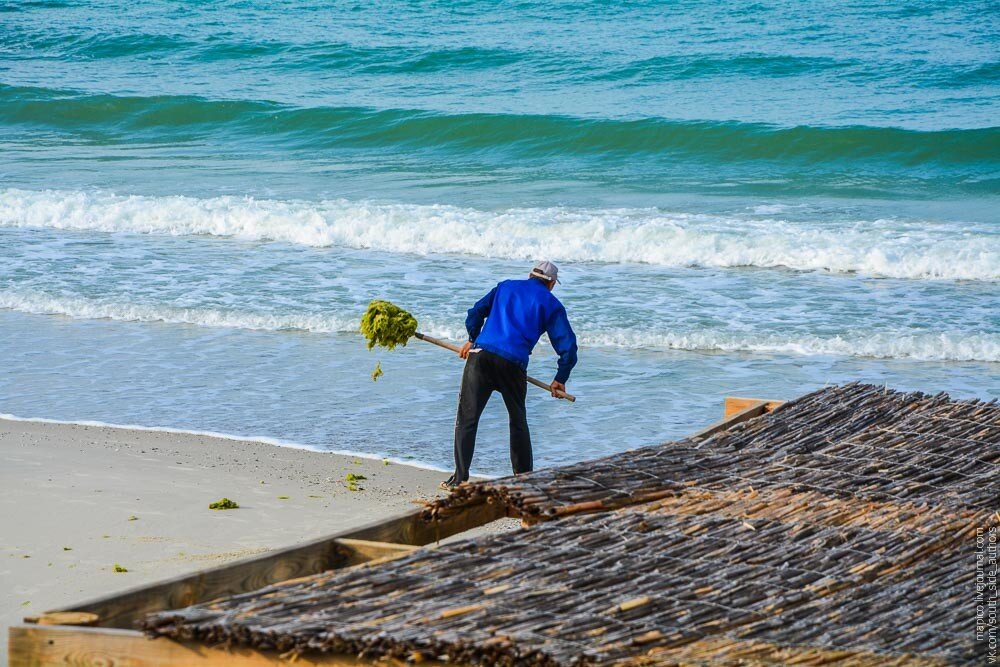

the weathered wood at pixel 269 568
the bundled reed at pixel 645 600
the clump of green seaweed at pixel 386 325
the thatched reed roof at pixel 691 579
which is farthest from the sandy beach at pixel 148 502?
the bundled reed at pixel 645 600

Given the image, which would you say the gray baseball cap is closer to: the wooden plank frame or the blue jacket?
the blue jacket

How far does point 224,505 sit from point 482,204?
39.1ft

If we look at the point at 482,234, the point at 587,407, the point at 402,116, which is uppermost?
the point at 402,116

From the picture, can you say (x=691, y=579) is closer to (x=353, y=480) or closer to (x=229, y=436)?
(x=353, y=480)

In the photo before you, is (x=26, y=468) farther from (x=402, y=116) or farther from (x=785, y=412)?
(x=402, y=116)

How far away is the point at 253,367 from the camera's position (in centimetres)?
1144

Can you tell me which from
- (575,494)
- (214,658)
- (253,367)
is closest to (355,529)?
(575,494)

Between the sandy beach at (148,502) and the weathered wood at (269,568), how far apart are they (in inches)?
58.2

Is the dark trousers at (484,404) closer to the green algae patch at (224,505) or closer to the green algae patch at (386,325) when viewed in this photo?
the green algae patch at (386,325)

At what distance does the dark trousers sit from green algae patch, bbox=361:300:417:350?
1.84 ft

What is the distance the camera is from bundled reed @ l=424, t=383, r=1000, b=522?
18.6 feet

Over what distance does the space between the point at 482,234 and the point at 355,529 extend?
1176 cm

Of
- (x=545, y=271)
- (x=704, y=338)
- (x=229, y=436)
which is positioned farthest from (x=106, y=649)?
(x=704, y=338)

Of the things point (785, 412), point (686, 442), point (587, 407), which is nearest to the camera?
point (686, 442)
